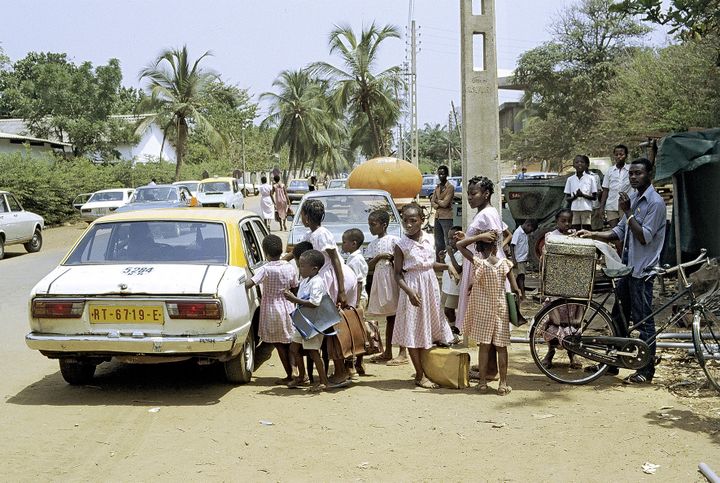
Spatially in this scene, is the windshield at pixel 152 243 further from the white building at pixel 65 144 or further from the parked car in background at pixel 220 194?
the white building at pixel 65 144

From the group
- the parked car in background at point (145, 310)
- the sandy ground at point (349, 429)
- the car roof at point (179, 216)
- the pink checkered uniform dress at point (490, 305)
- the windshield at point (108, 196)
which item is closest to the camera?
the sandy ground at point (349, 429)

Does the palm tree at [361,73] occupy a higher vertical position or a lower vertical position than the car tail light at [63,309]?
higher

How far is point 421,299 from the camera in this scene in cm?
679

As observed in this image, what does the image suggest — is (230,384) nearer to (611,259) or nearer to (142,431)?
(142,431)

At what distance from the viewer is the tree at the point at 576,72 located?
42.0m

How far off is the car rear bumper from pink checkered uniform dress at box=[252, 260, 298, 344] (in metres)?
0.62

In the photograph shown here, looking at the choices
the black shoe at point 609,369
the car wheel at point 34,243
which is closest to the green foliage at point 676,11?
the black shoe at point 609,369

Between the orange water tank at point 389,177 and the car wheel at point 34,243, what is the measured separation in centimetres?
852

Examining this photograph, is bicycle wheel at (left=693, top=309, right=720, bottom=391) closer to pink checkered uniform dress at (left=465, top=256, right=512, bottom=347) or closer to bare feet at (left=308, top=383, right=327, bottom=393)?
pink checkered uniform dress at (left=465, top=256, right=512, bottom=347)

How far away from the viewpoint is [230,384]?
710cm

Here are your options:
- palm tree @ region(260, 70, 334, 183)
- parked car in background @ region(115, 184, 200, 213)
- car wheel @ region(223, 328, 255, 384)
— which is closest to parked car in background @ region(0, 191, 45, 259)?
parked car in background @ region(115, 184, 200, 213)

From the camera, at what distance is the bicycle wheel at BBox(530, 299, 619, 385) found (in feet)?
22.2

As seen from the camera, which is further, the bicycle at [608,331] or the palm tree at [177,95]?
the palm tree at [177,95]

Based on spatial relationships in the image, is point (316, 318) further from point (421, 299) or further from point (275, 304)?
point (421, 299)
